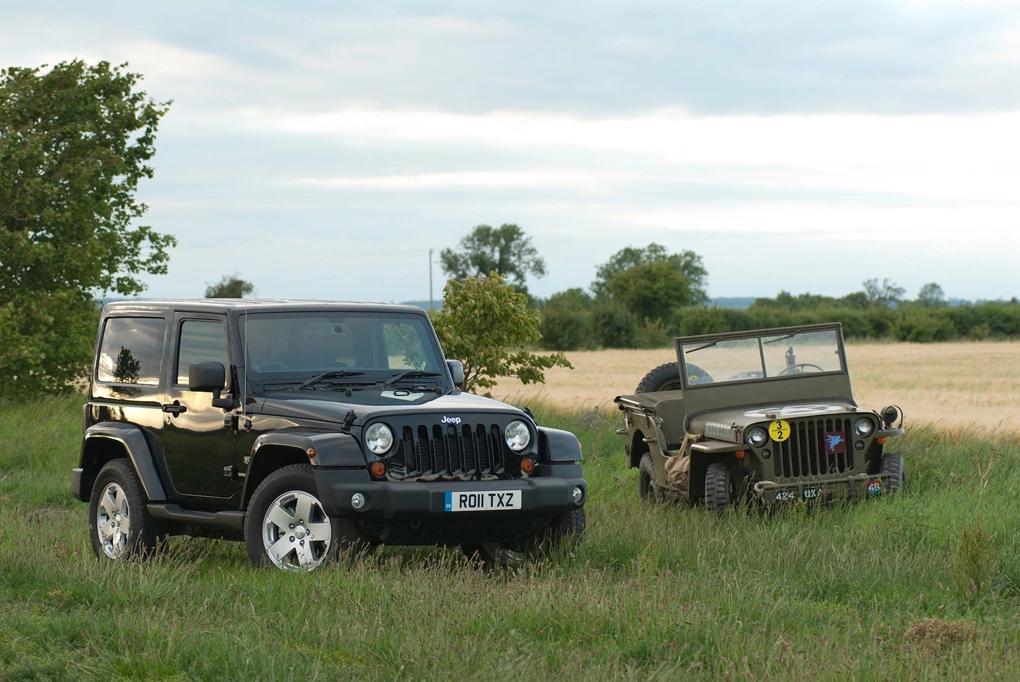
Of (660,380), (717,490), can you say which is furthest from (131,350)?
(660,380)

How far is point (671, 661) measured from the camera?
5.77m

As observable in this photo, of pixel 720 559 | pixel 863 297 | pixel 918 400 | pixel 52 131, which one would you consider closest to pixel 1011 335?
pixel 863 297

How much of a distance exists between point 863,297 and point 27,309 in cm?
12078

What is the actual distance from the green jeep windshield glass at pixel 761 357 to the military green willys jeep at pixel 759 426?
10mm

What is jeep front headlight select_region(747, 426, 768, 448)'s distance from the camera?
10.9 m

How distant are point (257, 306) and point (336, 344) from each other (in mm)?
633

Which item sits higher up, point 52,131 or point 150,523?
point 52,131

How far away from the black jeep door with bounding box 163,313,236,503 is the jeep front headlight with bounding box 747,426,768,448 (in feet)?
15.7

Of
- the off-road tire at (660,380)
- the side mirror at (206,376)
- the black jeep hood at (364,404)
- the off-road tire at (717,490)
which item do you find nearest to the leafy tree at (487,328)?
the off-road tire at (660,380)

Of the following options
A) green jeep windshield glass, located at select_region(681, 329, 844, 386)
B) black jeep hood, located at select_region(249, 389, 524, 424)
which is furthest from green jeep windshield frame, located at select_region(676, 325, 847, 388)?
black jeep hood, located at select_region(249, 389, 524, 424)

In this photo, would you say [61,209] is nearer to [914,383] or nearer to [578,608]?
[578,608]

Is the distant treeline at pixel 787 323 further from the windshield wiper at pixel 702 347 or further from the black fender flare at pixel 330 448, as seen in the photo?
the black fender flare at pixel 330 448

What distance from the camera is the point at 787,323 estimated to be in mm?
92938

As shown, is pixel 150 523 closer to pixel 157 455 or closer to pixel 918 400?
pixel 157 455
